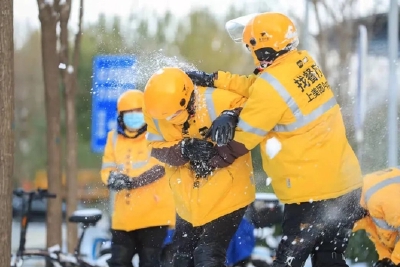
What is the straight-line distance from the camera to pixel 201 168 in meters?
5.05

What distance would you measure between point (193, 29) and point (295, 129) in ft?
32.5

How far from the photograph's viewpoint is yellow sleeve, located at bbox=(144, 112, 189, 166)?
5.03 m

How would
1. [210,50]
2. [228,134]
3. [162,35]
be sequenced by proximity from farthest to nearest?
1. [210,50]
2. [162,35]
3. [228,134]

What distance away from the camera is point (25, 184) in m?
26.8

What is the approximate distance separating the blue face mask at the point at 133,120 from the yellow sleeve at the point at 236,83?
162 centimetres

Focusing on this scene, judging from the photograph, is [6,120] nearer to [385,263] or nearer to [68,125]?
[385,263]

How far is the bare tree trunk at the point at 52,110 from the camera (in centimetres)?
941

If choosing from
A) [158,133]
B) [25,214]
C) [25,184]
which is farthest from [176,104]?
[25,184]

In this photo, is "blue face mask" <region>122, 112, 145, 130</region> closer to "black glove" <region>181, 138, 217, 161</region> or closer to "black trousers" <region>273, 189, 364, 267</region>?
"black glove" <region>181, 138, 217, 161</region>

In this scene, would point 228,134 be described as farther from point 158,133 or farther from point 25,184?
point 25,184

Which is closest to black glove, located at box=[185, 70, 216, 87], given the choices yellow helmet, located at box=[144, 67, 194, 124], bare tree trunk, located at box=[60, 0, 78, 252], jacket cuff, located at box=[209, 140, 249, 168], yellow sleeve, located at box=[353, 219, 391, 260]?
yellow helmet, located at box=[144, 67, 194, 124]

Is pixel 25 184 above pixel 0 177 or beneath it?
above

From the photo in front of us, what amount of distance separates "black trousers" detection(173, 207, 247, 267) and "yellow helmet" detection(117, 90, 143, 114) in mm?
1691

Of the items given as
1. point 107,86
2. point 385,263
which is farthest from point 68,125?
point 385,263
